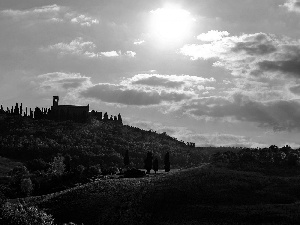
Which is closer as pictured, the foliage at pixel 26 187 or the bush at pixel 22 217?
the bush at pixel 22 217

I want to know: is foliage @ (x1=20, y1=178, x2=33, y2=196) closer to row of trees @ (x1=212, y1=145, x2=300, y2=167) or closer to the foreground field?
the foreground field

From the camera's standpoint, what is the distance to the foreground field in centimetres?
9925

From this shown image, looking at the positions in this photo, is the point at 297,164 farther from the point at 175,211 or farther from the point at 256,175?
the point at 175,211

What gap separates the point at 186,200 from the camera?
110 meters

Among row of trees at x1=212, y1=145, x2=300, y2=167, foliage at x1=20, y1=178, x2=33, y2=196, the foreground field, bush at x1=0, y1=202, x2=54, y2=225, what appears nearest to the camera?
bush at x1=0, y1=202, x2=54, y2=225

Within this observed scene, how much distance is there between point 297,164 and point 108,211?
64.7 m

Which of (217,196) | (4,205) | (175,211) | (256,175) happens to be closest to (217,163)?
(256,175)

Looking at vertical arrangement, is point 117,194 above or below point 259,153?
below

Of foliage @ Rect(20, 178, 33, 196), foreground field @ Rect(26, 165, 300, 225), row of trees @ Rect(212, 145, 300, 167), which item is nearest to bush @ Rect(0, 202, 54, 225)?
foreground field @ Rect(26, 165, 300, 225)

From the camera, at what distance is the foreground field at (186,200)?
99250 mm

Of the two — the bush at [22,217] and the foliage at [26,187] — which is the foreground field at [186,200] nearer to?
the foliage at [26,187]

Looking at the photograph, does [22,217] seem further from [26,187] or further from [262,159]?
[262,159]

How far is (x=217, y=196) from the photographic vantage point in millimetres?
111062

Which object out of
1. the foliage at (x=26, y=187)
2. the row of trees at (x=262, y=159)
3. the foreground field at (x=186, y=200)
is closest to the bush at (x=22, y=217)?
the foreground field at (x=186, y=200)
